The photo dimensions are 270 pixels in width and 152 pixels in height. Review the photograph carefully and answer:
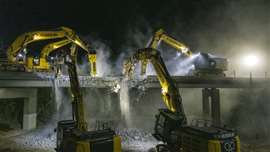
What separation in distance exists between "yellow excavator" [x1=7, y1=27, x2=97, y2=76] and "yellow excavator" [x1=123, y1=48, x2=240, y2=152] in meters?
9.63

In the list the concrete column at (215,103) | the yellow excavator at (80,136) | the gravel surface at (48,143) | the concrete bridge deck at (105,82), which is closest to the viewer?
the yellow excavator at (80,136)

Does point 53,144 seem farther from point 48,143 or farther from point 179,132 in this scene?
point 179,132

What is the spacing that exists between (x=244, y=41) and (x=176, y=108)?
3757 cm

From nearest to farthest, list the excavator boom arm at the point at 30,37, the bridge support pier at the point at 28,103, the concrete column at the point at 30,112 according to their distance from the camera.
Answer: the excavator boom arm at the point at 30,37
the bridge support pier at the point at 28,103
the concrete column at the point at 30,112

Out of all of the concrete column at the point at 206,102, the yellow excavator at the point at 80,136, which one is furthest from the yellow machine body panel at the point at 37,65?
the concrete column at the point at 206,102

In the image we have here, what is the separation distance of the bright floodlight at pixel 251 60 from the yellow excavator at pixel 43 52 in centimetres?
3308

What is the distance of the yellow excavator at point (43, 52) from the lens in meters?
18.0

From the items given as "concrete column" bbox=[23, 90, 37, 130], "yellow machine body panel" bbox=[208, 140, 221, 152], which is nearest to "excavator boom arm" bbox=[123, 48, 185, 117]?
"yellow machine body panel" bbox=[208, 140, 221, 152]

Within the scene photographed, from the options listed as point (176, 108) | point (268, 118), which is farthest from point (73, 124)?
point (268, 118)

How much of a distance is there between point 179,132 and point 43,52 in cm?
1758

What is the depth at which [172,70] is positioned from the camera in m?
34.5

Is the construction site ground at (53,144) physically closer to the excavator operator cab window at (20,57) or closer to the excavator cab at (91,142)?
the excavator cab at (91,142)

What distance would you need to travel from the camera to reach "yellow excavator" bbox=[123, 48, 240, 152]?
6746 mm

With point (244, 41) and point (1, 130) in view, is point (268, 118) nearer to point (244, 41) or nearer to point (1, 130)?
point (244, 41)
